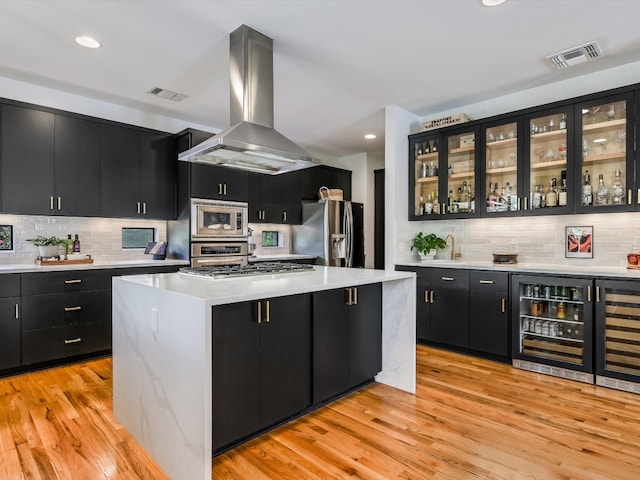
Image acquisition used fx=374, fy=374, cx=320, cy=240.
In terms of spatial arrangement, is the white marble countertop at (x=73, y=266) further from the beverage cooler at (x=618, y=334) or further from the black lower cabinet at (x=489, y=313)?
the beverage cooler at (x=618, y=334)

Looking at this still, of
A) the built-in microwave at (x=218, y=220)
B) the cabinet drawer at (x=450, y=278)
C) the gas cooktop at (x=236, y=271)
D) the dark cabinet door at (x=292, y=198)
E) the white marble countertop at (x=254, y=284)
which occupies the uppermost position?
the dark cabinet door at (x=292, y=198)

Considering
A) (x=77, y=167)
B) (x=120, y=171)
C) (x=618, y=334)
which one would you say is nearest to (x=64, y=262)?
(x=77, y=167)

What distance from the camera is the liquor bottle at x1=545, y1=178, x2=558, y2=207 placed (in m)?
3.46

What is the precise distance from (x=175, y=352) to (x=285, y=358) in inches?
25.0

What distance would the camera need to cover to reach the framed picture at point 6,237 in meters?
3.56

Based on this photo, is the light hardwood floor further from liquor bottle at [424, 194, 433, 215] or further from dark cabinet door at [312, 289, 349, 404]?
liquor bottle at [424, 194, 433, 215]

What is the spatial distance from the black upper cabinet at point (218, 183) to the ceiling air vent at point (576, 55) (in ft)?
11.3

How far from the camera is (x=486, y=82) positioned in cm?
358

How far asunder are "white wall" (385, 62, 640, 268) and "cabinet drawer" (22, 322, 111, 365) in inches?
120

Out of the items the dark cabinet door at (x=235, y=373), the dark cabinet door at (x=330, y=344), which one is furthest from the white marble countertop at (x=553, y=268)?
the dark cabinet door at (x=235, y=373)

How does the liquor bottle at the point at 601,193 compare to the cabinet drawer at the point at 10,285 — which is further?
the liquor bottle at the point at 601,193

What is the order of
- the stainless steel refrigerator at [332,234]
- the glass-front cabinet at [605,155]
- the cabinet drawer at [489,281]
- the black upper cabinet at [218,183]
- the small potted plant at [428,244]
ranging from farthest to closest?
the stainless steel refrigerator at [332,234], the black upper cabinet at [218,183], the small potted plant at [428,244], the cabinet drawer at [489,281], the glass-front cabinet at [605,155]

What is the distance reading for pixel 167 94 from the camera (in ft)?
12.5

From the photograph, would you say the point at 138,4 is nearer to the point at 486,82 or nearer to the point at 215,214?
the point at 215,214
